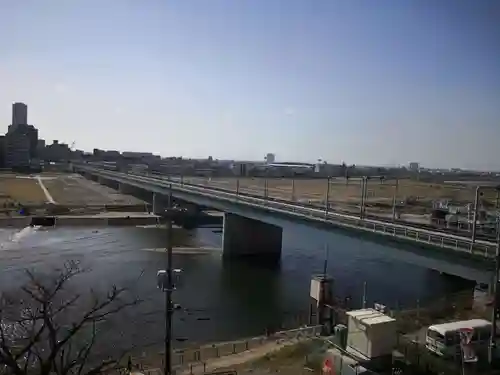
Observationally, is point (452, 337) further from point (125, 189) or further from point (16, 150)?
point (16, 150)

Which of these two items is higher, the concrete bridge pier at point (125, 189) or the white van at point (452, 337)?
the white van at point (452, 337)

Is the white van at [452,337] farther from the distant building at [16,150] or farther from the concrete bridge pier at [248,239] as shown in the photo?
the distant building at [16,150]

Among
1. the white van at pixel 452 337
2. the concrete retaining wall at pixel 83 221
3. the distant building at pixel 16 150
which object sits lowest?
the concrete retaining wall at pixel 83 221

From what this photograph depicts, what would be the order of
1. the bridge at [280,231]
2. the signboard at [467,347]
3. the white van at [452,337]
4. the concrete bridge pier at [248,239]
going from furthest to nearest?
the concrete bridge pier at [248,239]
the bridge at [280,231]
the white van at [452,337]
the signboard at [467,347]

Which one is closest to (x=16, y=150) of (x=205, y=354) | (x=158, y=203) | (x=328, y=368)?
(x=158, y=203)

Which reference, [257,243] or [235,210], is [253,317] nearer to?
[235,210]

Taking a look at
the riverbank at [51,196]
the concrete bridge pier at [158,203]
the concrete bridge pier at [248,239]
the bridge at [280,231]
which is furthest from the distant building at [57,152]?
the concrete bridge pier at [248,239]

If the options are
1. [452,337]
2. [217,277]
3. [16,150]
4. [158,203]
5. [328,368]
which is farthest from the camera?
[16,150]

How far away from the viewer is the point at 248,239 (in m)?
36.4

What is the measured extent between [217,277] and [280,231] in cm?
1069

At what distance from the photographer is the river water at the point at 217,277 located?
18.8m

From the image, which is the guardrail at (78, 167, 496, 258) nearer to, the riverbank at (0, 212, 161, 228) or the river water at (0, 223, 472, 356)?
the river water at (0, 223, 472, 356)

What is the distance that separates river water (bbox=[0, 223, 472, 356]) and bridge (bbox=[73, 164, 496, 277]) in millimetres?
827

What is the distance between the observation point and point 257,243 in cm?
3650
